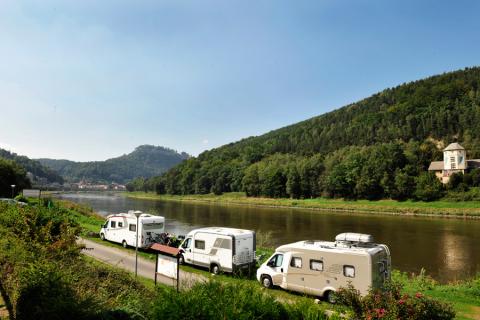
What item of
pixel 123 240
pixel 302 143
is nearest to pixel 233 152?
pixel 302 143

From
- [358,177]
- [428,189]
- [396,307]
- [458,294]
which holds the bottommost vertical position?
[458,294]

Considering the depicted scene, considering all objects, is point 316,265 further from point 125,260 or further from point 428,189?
point 428,189

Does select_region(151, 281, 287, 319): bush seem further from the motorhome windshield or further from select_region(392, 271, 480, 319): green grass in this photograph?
the motorhome windshield

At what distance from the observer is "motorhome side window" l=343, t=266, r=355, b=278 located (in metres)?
13.2

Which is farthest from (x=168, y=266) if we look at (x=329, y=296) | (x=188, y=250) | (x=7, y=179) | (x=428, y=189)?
(x=428, y=189)

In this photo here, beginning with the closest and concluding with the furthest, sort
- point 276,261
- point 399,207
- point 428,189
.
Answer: point 276,261 → point 399,207 → point 428,189

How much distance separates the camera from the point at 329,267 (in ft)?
45.4

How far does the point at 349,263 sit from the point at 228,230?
24.6 ft

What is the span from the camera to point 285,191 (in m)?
108

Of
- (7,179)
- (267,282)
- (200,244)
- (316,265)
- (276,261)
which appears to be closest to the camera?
(316,265)

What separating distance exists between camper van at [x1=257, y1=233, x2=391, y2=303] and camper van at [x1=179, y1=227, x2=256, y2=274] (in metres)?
2.04

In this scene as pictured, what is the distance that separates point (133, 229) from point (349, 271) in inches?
655

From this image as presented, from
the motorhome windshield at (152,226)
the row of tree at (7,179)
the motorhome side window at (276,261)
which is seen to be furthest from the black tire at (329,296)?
the row of tree at (7,179)

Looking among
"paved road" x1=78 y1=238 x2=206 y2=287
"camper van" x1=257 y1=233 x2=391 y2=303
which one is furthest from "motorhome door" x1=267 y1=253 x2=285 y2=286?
"paved road" x1=78 y1=238 x2=206 y2=287
